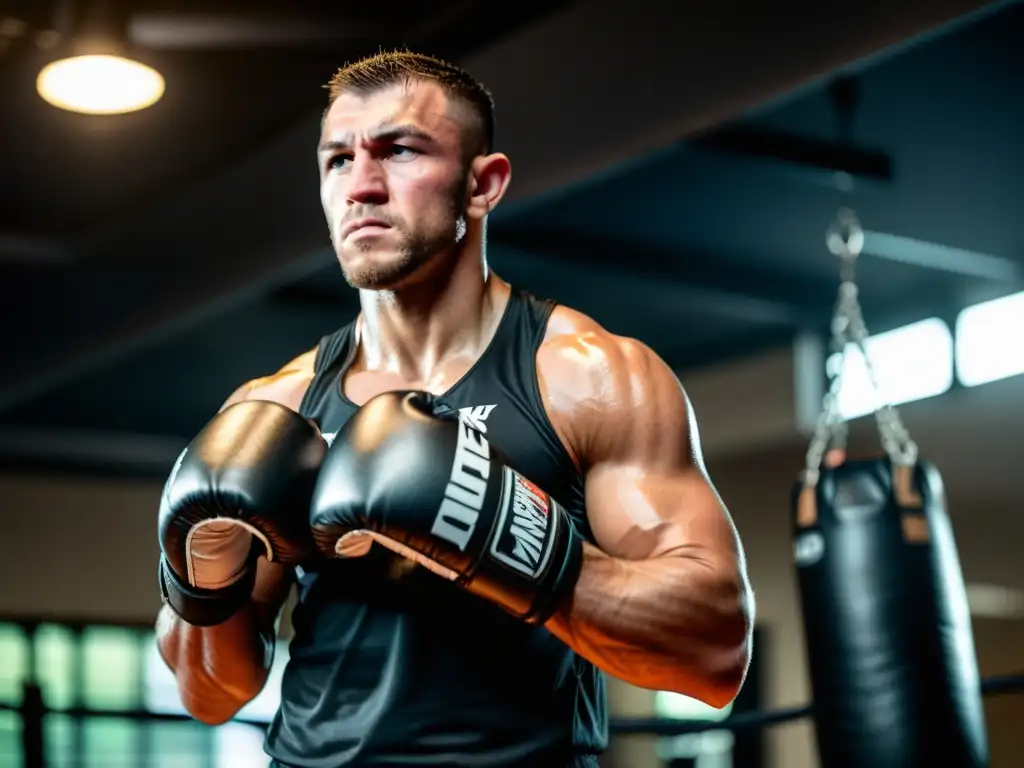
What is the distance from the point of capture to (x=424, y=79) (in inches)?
72.2

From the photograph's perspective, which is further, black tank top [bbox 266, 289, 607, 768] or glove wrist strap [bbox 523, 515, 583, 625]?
black tank top [bbox 266, 289, 607, 768]

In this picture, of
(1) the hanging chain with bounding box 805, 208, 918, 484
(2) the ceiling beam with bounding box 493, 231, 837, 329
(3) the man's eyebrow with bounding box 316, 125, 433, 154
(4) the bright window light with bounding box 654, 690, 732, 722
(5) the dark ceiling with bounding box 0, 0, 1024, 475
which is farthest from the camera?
(4) the bright window light with bounding box 654, 690, 732, 722

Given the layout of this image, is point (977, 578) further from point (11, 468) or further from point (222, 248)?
point (11, 468)

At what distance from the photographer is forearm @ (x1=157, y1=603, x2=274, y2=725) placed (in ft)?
6.21

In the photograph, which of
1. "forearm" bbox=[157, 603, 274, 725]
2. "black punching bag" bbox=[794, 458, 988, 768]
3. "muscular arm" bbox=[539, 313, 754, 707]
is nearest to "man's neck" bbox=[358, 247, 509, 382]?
"muscular arm" bbox=[539, 313, 754, 707]

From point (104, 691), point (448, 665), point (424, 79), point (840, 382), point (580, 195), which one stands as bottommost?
point (448, 665)

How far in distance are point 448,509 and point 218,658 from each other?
1.79 ft

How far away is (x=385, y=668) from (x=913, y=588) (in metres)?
2.12

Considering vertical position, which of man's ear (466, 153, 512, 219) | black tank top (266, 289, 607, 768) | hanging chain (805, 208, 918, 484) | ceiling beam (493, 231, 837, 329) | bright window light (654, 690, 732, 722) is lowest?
black tank top (266, 289, 607, 768)

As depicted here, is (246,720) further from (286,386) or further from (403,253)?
(403,253)

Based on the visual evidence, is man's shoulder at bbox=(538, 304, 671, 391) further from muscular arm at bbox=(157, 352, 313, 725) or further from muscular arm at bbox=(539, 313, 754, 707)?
muscular arm at bbox=(157, 352, 313, 725)

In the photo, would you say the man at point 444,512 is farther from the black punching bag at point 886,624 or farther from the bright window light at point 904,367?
the bright window light at point 904,367

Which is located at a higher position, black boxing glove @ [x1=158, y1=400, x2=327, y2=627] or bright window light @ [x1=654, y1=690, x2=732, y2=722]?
bright window light @ [x1=654, y1=690, x2=732, y2=722]

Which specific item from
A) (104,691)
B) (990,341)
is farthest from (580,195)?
(104,691)
